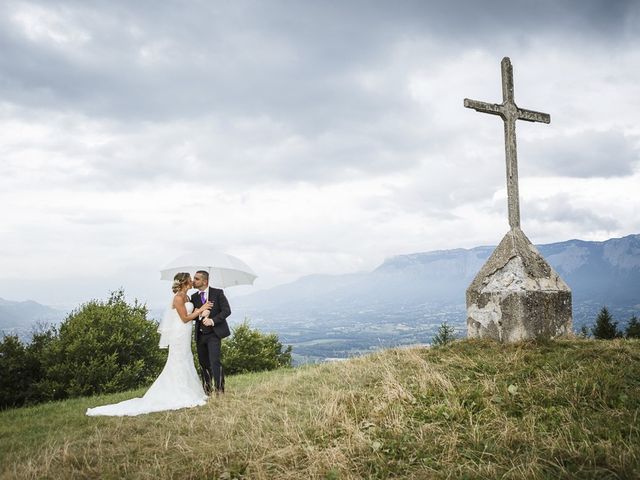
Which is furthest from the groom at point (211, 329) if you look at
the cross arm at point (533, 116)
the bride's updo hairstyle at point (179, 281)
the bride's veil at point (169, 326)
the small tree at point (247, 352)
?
the small tree at point (247, 352)

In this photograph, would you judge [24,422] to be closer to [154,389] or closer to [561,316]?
[154,389]

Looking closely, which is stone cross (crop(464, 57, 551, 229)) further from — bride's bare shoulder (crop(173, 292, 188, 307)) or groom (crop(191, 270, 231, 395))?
bride's bare shoulder (crop(173, 292, 188, 307))

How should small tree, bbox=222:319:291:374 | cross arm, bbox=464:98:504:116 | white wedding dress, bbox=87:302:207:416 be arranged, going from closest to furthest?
white wedding dress, bbox=87:302:207:416
cross arm, bbox=464:98:504:116
small tree, bbox=222:319:291:374

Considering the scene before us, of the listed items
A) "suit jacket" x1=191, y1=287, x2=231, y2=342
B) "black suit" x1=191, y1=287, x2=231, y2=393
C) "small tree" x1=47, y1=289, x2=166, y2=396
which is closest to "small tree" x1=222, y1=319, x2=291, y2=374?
"small tree" x1=47, y1=289, x2=166, y2=396

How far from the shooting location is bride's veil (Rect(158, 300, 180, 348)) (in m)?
9.25

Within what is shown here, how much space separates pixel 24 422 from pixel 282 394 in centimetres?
495

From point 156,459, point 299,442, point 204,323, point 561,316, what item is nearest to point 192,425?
point 156,459

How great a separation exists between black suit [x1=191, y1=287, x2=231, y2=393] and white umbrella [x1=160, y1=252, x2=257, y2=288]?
0.47 metres

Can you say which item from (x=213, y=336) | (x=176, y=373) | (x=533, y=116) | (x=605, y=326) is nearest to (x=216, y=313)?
(x=213, y=336)

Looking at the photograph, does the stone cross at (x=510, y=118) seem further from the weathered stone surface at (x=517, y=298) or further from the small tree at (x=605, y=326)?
the small tree at (x=605, y=326)

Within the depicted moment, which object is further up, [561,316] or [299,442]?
[561,316]

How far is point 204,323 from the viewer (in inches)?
353

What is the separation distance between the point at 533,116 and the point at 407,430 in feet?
26.1

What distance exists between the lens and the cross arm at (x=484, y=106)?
29.1ft
